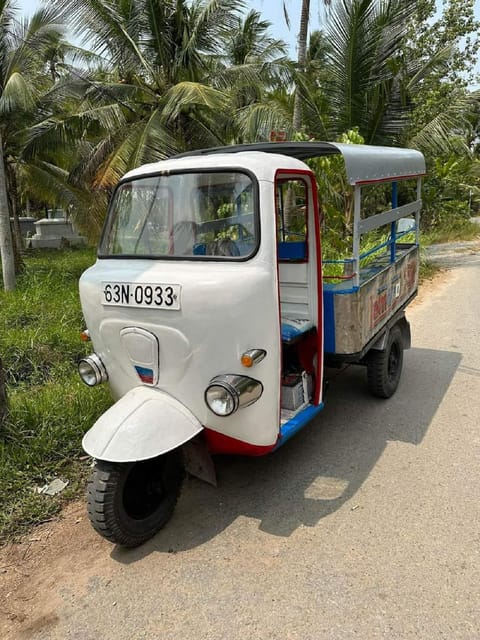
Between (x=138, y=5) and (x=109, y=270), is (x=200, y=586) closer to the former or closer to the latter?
(x=109, y=270)

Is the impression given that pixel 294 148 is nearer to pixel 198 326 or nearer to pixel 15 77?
pixel 198 326

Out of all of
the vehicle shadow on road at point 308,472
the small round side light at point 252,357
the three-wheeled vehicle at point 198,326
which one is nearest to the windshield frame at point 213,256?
the three-wheeled vehicle at point 198,326

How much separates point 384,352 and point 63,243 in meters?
17.4

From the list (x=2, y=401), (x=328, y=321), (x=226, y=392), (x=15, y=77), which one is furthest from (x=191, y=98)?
(x=226, y=392)

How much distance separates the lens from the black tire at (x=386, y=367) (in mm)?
4613

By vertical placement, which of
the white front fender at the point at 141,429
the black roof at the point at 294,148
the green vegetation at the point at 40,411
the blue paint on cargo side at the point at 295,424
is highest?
the black roof at the point at 294,148

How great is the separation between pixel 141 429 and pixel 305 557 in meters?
1.16

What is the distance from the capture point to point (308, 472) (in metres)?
3.68

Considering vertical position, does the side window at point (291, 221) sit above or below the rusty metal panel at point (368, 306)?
above

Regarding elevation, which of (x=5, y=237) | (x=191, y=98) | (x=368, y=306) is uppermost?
(x=191, y=98)

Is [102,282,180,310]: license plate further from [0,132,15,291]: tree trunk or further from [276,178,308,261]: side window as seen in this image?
[0,132,15,291]: tree trunk

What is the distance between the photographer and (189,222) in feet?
10.5

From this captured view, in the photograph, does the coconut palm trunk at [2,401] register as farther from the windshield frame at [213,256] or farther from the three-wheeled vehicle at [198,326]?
the windshield frame at [213,256]

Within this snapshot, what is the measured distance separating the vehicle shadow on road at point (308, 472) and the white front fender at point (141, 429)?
0.67 metres
